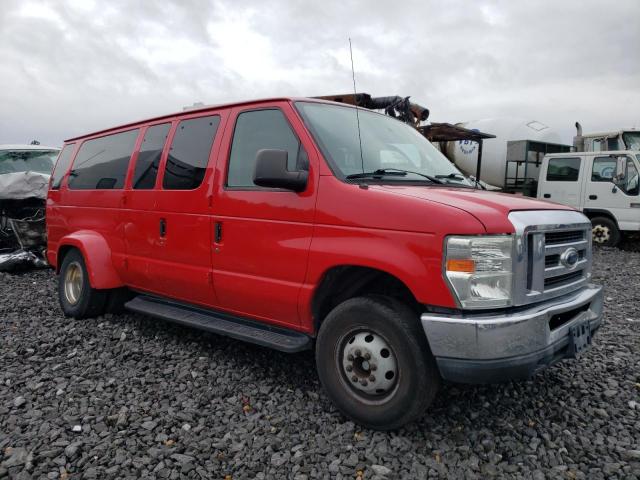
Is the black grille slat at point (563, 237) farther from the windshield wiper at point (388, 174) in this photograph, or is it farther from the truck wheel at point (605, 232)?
the truck wheel at point (605, 232)

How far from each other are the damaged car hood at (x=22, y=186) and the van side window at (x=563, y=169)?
33.5ft

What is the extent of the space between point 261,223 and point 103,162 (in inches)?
98.9

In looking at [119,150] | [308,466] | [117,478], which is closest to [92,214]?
[119,150]

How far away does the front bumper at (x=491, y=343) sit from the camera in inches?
98.5

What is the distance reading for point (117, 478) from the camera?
254 centimetres

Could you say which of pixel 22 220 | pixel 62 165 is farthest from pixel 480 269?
pixel 22 220

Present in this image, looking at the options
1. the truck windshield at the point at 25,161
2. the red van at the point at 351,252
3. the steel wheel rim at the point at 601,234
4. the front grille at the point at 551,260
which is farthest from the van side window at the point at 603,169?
the truck windshield at the point at 25,161

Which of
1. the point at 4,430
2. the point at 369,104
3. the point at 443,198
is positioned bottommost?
the point at 4,430

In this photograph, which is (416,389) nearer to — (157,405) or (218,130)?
(157,405)

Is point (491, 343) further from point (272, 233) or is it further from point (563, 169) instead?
point (563, 169)

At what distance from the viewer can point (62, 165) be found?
5.74 metres

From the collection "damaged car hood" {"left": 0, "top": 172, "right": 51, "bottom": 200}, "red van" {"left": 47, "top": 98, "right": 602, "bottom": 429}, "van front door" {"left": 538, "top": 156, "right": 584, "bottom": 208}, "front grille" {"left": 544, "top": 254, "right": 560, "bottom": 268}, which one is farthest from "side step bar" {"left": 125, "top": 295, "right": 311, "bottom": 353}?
"van front door" {"left": 538, "top": 156, "right": 584, "bottom": 208}

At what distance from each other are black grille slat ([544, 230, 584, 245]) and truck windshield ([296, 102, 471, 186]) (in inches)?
32.8

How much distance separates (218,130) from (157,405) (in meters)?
2.02
